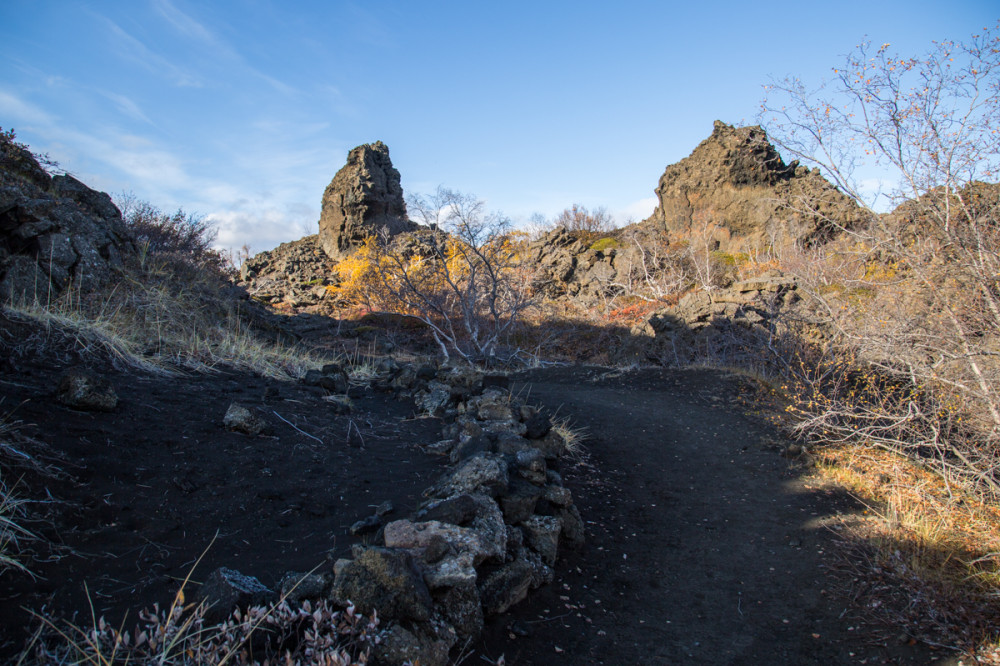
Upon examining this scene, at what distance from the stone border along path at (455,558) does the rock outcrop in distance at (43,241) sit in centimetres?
405

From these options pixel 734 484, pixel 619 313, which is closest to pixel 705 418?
pixel 734 484

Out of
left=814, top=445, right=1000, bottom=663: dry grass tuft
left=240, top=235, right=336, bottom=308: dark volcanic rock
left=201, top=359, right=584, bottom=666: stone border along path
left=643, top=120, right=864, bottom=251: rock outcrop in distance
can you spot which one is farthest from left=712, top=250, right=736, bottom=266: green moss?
left=201, top=359, right=584, bottom=666: stone border along path

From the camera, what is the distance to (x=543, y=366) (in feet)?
36.7

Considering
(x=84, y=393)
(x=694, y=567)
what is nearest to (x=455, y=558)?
(x=694, y=567)

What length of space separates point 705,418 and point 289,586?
625 cm

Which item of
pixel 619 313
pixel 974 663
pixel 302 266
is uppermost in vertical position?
pixel 302 266

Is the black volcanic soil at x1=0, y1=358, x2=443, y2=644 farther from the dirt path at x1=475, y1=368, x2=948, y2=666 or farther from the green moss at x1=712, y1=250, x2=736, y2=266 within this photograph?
the green moss at x1=712, y1=250, x2=736, y2=266

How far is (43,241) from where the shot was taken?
5410 millimetres

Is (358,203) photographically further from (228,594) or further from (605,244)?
(228,594)

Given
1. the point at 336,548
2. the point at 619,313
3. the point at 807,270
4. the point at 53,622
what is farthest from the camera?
the point at 619,313

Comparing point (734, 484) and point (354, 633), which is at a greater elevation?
point (354, 633)

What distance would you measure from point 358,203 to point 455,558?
22.4 metres

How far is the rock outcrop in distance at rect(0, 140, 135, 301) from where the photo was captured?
503cm

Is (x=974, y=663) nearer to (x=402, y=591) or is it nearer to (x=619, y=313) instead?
(x=402, y=591)
